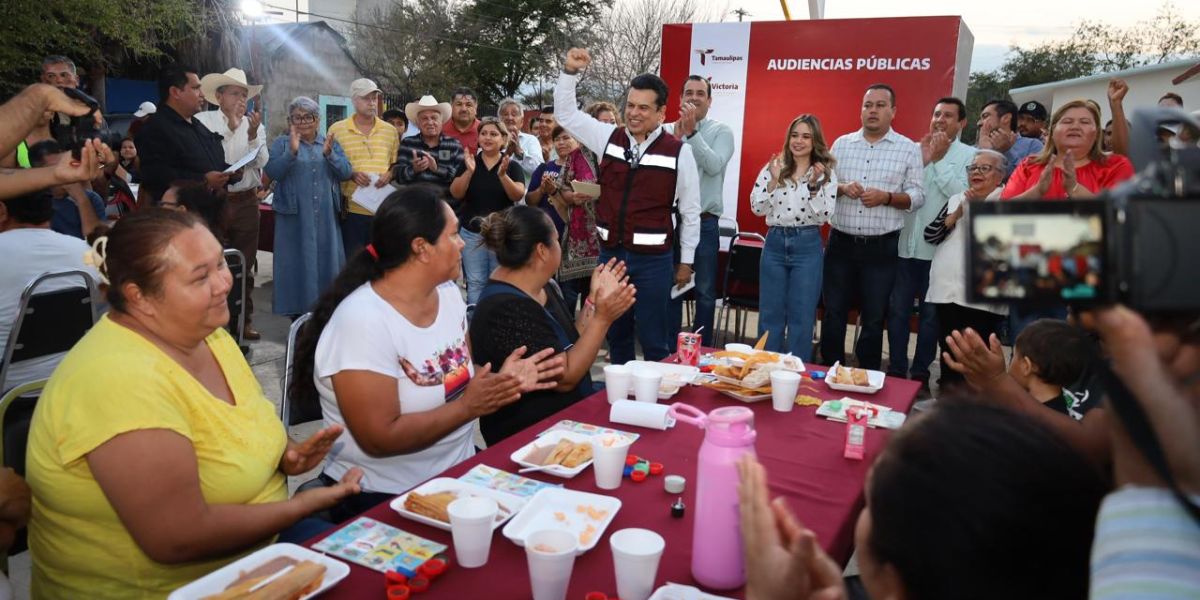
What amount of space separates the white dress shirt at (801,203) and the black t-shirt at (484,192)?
2.09 metres

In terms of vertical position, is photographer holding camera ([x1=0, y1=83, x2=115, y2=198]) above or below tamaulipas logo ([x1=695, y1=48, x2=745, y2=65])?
below

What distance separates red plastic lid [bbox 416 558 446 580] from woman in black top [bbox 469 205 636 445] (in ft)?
3.86

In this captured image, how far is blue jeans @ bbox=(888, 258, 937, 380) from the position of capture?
4.91 meters

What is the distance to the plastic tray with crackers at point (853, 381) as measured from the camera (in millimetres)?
2598

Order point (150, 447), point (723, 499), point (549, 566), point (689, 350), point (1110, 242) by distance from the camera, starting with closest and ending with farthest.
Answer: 1. point (1110, 242)
2. point (549, 566)
3. point (723, 499)
4. point (150, 447)
5. point (689, 350)

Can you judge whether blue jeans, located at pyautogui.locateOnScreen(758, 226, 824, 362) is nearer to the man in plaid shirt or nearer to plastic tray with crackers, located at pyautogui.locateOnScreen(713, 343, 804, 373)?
the man in plaid shirt

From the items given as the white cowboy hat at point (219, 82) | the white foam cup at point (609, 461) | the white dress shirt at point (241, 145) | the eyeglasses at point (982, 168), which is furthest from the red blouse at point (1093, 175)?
the white cowboy hat at point (219, 82)

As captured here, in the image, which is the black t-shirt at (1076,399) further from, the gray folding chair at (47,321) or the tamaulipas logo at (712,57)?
the tamaulipas logo at (712,57)

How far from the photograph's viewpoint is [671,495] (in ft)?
5.55

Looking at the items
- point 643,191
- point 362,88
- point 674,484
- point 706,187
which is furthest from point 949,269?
point 362,88

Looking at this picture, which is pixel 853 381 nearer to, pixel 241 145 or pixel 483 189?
pixel 483 189

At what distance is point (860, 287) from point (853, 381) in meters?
2.42

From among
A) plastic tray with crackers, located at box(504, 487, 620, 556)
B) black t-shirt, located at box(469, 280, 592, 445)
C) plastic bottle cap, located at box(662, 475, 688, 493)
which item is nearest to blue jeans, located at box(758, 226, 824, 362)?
black t-shirt, located at box(469, 280, 592, 445)

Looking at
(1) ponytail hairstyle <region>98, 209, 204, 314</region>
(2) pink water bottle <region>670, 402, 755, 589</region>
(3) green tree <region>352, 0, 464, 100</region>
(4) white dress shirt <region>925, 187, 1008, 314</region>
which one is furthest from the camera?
(3) green tree <region>352, 0, 464, 100</region>
